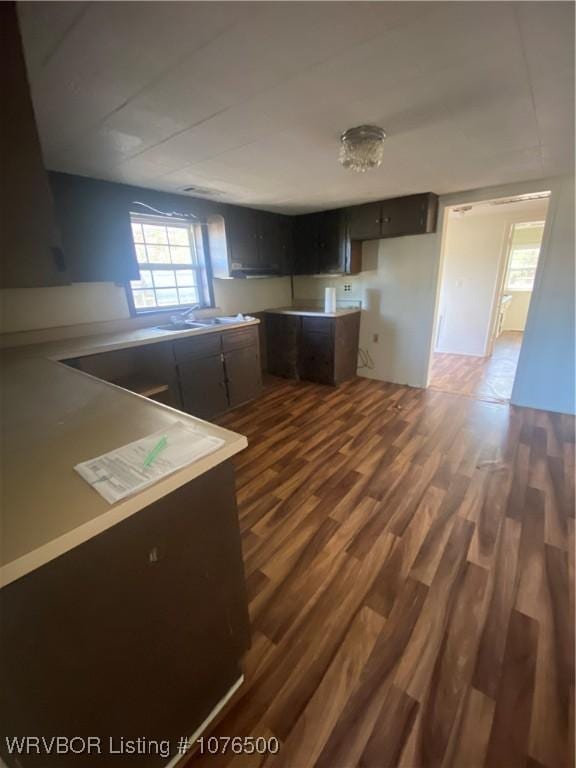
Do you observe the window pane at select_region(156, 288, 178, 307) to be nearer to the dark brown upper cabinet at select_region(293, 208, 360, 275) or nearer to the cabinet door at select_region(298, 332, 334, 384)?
the cabinet door at select_region(298, 332, 334, 384)

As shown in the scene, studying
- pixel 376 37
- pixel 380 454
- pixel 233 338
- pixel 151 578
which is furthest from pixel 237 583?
pixel 233 338

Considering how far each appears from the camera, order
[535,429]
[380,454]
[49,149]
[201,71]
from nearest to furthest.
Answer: [201,71]
[49,149]
[380,454]
[535,429]

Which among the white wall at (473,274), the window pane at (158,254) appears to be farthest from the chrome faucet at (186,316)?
the white wall at (473,274)

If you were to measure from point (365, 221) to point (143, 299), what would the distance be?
2665mm

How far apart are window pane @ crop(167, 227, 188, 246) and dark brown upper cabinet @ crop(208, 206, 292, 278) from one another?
0.93 feet

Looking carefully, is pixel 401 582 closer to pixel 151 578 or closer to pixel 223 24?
pixel 151 578

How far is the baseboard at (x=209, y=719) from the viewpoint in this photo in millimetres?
966

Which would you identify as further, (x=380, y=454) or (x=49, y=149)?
(x=380, y=454)

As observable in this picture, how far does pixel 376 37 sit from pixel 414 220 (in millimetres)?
2531

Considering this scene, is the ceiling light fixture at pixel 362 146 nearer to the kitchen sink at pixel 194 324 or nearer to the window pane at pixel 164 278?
the kitchen sink at pixel 194 324

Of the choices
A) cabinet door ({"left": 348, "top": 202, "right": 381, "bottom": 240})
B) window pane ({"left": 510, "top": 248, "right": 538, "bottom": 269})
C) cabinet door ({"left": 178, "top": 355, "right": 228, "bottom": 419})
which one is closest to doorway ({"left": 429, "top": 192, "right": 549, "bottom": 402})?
cabinet door ({"left": 348, "top": 202, "right": 381, "bottom": 240})

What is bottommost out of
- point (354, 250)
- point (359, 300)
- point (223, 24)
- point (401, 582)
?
point (401, 582)

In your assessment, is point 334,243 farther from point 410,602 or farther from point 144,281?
point 410,602

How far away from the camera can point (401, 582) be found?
151cm
